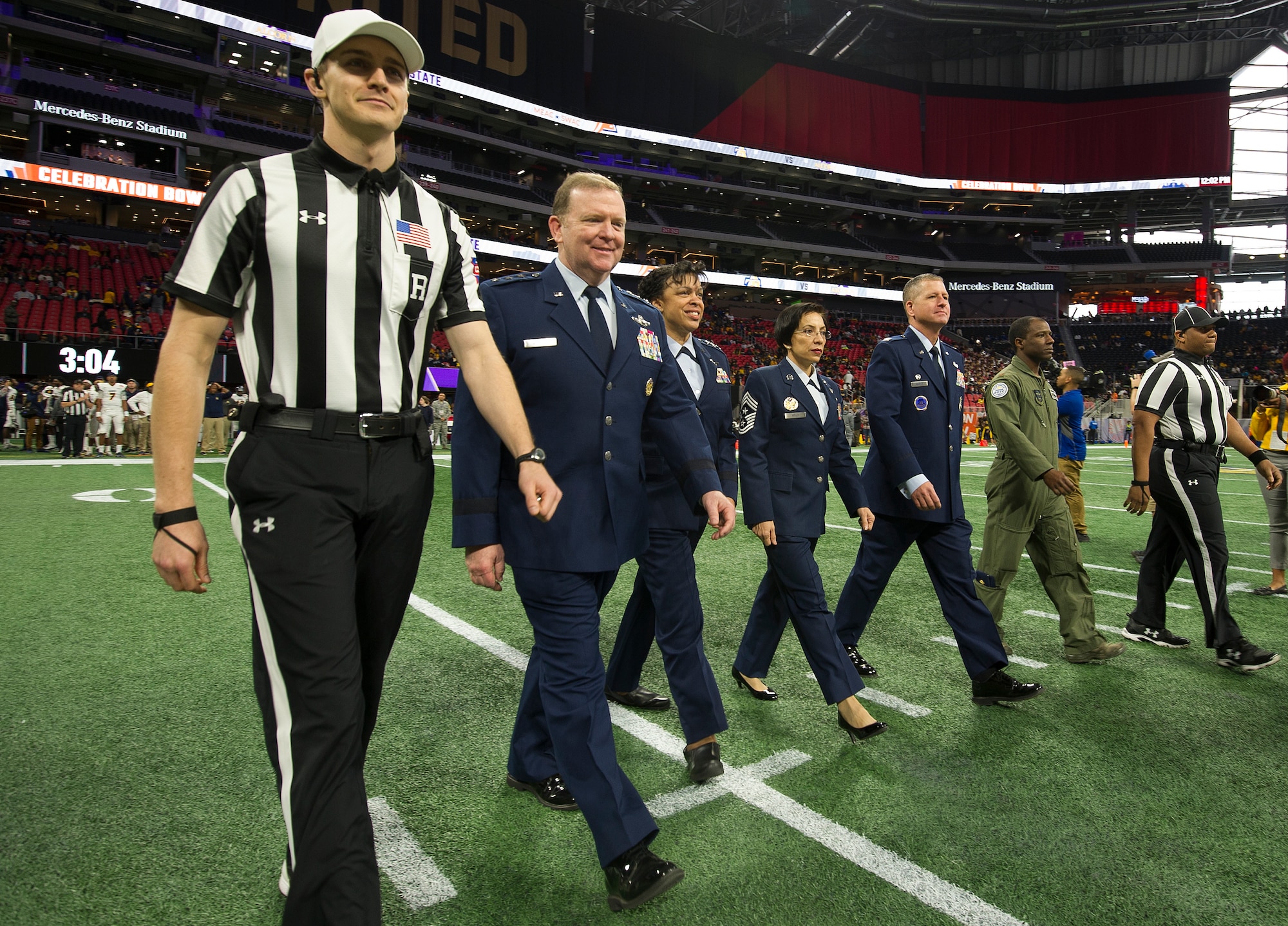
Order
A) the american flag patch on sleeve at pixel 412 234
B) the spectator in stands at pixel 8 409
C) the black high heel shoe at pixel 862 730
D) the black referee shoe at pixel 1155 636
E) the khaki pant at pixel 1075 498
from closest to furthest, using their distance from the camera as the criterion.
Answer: the american flag patch on sleeve at pixel 412 234 → the black high heel shoe at pixel 862 730 → the black referee shoe at pixel 1155 636 → the khaki pant at pixel 1075 498 → the spectator in stands at pixel 8 409

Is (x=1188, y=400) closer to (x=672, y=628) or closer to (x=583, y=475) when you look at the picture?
(x=672, y=628)

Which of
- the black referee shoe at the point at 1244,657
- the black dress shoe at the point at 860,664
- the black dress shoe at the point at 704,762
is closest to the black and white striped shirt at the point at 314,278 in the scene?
the black dress shoe at the point at 704,762

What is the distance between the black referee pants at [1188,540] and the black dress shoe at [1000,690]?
147 centimetres

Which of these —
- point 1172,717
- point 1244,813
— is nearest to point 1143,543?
point 1172,717

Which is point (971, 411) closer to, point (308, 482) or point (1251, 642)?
point (1251, 642)

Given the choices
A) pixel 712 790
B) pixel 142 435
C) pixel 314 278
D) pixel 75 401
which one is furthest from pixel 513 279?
pixel 142 435

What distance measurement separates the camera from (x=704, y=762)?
2654 millimetres

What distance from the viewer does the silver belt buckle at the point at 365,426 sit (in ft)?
5.18

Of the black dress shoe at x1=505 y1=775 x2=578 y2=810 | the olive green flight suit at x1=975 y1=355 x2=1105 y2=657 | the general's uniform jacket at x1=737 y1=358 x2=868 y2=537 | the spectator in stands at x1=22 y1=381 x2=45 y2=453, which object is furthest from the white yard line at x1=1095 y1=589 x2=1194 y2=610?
the spectator in stands at x1=22 y1=381 x2=45 y2=453

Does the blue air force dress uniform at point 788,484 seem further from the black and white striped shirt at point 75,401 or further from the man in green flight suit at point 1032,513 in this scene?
the black and white striped shirt at point 75,401

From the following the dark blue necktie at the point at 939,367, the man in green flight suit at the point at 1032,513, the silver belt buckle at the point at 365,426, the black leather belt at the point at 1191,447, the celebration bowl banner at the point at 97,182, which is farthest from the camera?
the celebration bowl banner at the point at 97,182

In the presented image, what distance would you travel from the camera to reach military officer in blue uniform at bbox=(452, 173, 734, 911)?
6.46ft

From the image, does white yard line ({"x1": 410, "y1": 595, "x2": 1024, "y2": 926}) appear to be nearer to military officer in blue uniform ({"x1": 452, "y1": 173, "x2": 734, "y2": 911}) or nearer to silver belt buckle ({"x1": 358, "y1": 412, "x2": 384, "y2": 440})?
military officer in blue uniform ({"x1": 452, "y1": 173, "x2": 734, "y2": 911})

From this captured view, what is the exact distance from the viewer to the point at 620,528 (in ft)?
7.15
